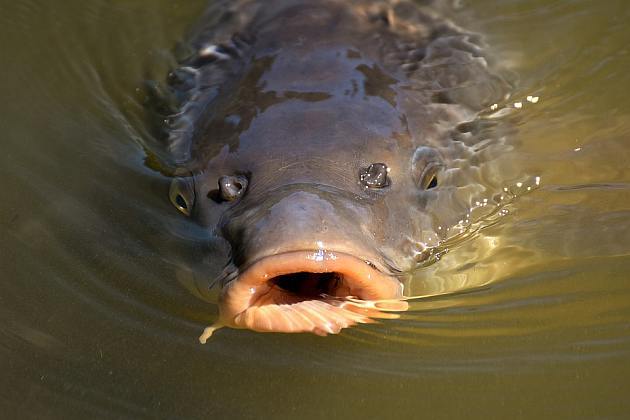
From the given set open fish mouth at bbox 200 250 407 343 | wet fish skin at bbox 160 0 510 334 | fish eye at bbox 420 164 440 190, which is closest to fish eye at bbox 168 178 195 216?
wet fish skin at bbox 160 0 510 334

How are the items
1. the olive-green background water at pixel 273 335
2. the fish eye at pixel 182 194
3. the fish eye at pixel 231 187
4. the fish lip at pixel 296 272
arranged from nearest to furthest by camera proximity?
the fish lip at pixel 296 272
the olive-green background water at pixel 273 335
the fish eye at pixel 231 187
the fish eye at pixel 182 194

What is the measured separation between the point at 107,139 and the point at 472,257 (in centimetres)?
175

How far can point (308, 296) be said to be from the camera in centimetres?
279

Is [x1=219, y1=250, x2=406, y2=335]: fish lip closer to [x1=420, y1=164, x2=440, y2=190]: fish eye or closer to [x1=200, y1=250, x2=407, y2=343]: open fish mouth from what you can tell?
[x1=200, y1=250, x2=407, y2=343]: open fish mouth

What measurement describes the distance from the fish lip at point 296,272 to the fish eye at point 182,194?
2.16ft

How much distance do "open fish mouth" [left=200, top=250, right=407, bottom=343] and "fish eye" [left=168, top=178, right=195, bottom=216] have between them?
2.08ft

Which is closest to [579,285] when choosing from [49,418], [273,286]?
[273,286]

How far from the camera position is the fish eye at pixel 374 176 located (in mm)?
3027

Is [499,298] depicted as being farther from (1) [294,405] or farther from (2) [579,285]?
(1) [294,405]

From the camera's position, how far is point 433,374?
2.77 metres

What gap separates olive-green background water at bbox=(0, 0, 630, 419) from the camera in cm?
271

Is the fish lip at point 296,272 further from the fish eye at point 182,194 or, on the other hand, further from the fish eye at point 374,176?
the fish eye at point 182,194

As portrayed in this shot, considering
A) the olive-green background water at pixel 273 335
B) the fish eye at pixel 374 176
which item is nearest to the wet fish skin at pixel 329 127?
the fish eye at pixel 374 176

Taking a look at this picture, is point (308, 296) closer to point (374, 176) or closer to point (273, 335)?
point (273, 335)
